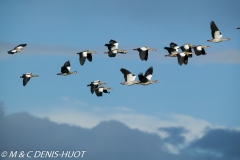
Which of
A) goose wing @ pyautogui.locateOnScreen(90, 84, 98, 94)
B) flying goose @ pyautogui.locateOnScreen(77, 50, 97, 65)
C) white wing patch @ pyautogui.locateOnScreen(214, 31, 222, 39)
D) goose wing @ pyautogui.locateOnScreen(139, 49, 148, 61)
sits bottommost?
Answer: goose wing @ pyautogui.locateOnScreen(90, 84, 98, 94)

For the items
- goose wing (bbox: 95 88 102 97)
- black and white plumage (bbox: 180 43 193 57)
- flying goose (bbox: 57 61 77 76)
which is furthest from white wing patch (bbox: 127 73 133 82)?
flying goose (bbox: 57 61 77 76)

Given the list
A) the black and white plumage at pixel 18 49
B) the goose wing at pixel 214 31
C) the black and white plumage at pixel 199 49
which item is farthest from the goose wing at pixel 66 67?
the goose wing at pixel 214 31

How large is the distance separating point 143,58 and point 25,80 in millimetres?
9761

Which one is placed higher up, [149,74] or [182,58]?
[182,58]

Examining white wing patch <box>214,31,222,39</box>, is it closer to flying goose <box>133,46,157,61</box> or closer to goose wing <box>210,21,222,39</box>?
goose wing <box>210,21,222,39</box>

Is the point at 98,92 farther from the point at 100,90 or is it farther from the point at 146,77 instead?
the point at 146,77

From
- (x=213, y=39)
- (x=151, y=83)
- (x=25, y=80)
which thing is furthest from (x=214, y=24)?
(x=25, y=80)

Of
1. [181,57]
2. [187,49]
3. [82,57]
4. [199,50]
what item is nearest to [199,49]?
[199,50]

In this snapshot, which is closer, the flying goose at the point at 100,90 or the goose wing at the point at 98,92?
the goose wing at the point at 98,92

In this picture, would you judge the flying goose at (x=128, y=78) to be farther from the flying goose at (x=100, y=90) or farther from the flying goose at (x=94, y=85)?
the flying goose at (x=94, y=85)

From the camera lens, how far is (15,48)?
9056 centimetres

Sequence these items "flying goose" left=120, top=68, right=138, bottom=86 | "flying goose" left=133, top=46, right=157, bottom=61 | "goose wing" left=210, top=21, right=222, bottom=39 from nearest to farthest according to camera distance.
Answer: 1. "flying goose" left=120, top=68, right=138, bottom=86
2. "flying goose" left=133, top=46, right=157, bottom=61
3. "goose wing" left=210, top=21, right=222, bottom=39

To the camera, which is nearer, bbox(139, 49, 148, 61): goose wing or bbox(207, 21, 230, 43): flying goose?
bbox(139, 49, 148, 61): goose wing

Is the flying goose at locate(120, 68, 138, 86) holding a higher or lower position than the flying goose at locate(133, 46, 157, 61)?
lower
